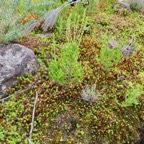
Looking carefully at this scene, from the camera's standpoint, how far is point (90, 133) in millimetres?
3203

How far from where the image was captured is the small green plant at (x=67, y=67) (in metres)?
3.23

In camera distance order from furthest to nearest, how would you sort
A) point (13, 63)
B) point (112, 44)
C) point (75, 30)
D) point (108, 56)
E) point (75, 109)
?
point (75, 30) < point (112, 44) < point (108, 56) < point (13, 63) < point (75, 109)

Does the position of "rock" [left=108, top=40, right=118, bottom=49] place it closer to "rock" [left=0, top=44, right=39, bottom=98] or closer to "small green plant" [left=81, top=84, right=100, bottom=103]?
"small green plant" [left=81, top=84, right=100, bottom=103]

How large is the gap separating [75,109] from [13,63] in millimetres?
1081

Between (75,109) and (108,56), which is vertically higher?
(108,56)

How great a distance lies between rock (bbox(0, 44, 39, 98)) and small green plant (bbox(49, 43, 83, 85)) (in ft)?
1.21

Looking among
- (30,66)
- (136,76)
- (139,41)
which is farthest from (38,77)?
(139,41)

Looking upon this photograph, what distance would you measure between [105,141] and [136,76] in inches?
55.5

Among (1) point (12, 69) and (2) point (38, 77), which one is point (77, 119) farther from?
(1) point (12, 69)

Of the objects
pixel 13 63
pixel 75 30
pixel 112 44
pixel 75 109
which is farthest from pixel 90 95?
pixel 75 30

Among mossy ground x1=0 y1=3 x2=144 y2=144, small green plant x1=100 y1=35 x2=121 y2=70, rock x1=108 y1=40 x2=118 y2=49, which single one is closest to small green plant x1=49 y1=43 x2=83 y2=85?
mossy ground x1=0 y1=3 x2=144 y2=144

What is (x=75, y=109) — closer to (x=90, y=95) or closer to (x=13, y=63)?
(x=90, y=95)

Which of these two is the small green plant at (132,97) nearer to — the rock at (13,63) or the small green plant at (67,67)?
the small green plant at (67,67)

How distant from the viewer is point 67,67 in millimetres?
3359
